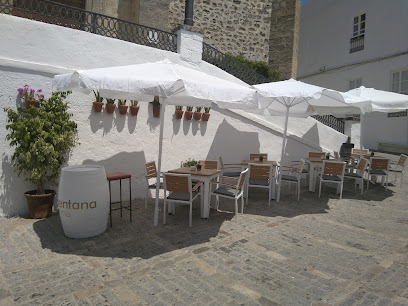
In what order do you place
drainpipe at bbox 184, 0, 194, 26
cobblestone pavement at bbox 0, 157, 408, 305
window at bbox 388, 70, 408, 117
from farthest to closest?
window at bbox 388, 70, 408, 117
drainpipe at bbox 184, 0, 194, 26
cobblestone pavement at bbox 0, 157, 408, 305

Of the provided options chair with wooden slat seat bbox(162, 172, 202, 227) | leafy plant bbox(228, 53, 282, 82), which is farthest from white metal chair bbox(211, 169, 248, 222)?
leafy plant bbox(228, 53, 282, 82)

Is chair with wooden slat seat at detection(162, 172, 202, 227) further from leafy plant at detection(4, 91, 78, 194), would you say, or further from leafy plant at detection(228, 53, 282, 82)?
leafy plant at detection(228, 53, 282, 82)

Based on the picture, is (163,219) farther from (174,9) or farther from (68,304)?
(174,9)

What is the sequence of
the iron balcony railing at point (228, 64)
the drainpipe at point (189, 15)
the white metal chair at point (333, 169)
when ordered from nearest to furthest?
the white metal chair at point (333, 169)
the drainpipe at point (189, 15)
the iron balcony railing at point (228, 64)

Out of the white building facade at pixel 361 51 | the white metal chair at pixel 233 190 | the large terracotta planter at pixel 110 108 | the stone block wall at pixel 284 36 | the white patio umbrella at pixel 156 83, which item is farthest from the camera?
the stone block wall at pixel 284 36

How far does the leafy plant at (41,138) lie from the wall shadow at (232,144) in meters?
3.35

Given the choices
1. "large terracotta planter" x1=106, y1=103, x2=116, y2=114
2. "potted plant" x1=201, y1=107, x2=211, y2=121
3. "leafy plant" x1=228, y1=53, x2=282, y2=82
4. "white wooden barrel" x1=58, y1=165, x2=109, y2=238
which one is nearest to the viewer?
"white wooden barrel" x1=58, y1=165, x2=109, y2=238

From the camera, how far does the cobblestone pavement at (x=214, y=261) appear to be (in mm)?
2742

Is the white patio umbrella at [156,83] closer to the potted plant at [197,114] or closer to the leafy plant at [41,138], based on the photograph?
the leafy plant at [41,138]

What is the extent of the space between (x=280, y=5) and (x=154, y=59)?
10970 millimetres

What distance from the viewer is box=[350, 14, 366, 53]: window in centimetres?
1431

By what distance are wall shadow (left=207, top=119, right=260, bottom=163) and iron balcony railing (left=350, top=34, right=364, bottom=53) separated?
10185 millimetres

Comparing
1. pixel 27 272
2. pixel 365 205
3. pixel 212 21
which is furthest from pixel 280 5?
pixel 27 272

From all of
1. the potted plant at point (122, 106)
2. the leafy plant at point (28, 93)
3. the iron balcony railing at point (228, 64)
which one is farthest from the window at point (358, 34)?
the leafy plant at point (28, 93)
